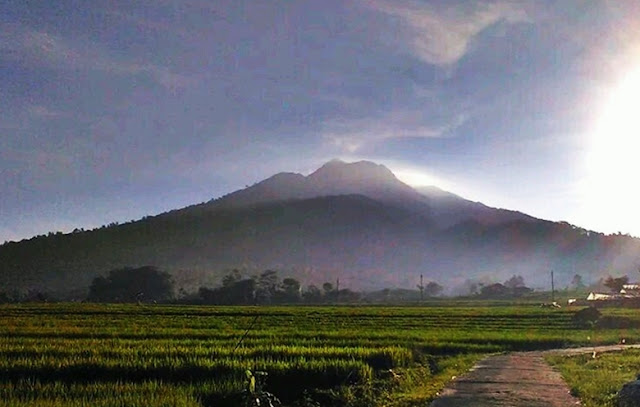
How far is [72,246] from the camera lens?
6565 inches

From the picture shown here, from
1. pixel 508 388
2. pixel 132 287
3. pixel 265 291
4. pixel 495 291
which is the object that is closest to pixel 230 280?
pixel 265 291

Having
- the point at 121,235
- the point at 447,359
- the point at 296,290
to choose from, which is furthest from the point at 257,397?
the point at 121,235

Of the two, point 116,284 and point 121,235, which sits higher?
point 121,235

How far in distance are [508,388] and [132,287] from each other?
10126 centimetres

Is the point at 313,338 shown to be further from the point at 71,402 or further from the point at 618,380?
the point at 71,402

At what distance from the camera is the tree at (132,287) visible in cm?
10856

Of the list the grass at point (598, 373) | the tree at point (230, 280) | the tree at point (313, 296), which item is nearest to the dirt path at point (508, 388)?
the grass at point (598, 373)

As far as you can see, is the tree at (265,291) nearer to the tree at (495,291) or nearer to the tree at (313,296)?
the tree at (313,296)

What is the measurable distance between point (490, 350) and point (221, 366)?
16560 mm

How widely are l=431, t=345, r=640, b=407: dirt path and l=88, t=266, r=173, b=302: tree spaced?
92.8m

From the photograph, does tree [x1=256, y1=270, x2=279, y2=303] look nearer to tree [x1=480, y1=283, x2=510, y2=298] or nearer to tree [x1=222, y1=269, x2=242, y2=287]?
tree [x1=222, y1=269, x2=242, y2=287]

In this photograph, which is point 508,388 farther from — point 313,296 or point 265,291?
point 313,296

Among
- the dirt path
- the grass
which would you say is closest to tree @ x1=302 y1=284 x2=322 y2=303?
the grass

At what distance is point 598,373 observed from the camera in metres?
19.0
